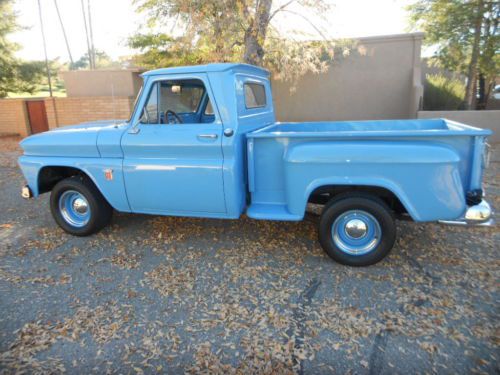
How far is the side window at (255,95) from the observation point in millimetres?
4290

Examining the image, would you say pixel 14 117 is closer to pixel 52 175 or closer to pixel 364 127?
pixel 52 175

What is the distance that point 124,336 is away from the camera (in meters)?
A: 2.88

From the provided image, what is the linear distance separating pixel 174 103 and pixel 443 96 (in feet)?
36.0

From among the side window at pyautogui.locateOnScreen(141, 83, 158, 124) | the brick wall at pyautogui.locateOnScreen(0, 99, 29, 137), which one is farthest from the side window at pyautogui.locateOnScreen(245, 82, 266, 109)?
the brick wall at pyautogui.locateOnScreen(0, 99, 29, 137)

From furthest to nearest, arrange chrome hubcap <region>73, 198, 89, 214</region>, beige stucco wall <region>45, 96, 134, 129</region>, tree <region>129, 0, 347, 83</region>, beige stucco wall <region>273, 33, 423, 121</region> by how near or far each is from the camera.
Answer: beige stucco wall <region>273, 33, 423, 121</region>, beige stucco wall <region>45, 96, 134, 129</region>, tree <region>129, 0, 347, 83</region>, chrome hubcap <region>73, 198, 89, 214</region>

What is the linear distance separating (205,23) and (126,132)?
440 centimetres

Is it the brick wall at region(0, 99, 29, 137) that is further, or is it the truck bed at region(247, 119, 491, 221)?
the brick wall at region(0, 99, 29, 137)

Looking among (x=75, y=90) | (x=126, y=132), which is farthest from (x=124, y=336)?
(x=75, y=90)

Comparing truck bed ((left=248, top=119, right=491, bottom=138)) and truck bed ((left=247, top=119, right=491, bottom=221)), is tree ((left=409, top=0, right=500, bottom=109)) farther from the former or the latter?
truck bed ((left=247, top=119, right=491, bottom=221))

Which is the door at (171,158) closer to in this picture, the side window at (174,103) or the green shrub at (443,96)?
the side window at (174,103)

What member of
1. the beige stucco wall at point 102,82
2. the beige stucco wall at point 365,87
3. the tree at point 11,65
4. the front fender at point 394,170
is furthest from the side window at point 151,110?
the tree at point 11,65

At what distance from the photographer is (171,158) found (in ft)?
13.0

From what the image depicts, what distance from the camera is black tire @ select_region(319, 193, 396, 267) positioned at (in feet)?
11.7

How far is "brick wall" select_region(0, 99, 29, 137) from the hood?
407 inches
